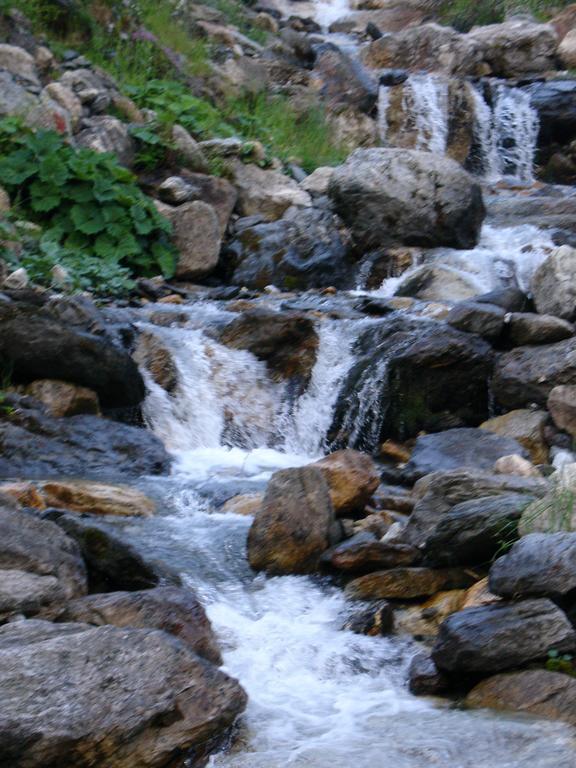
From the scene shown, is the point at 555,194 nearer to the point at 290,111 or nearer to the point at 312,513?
the point at 290,111

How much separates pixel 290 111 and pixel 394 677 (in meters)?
12.0

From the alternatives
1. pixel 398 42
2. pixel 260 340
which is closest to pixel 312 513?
pixel 260 340

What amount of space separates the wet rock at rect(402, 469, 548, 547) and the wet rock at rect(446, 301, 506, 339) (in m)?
3.06

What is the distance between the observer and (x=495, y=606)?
154 inches

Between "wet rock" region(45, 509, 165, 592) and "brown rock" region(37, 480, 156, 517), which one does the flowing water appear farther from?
"wet rock" region(45, 509, 165, 592)

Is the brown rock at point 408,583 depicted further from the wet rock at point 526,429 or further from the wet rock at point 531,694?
the wet rock at point 526,429

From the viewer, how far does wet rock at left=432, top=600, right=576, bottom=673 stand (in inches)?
144

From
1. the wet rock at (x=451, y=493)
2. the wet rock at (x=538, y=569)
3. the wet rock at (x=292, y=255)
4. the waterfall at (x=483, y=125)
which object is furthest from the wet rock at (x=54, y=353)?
the waterfall at (x=483, y=125)

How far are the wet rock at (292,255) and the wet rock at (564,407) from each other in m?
3.79

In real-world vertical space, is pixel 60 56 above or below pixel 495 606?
above

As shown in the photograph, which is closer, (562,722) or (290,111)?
(562,722)

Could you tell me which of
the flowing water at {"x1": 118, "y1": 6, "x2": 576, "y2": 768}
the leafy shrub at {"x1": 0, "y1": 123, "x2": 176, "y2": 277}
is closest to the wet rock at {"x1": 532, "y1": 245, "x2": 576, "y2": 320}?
the flowing water at {"x1": 118, "y1": 6, "x2": 576, "y2": 768}

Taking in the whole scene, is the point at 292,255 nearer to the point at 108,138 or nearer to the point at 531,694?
the point at 108,138

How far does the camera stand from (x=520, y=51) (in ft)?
57.5
